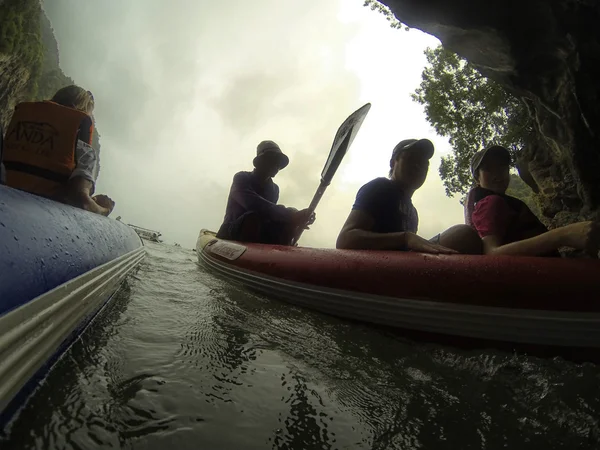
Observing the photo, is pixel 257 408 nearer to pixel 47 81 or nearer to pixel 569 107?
pixel 569 107

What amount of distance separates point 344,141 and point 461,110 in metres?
10.5

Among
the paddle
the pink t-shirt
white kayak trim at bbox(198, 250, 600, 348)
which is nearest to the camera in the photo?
white kayak trim at bbox(198, 250, 600, 348)

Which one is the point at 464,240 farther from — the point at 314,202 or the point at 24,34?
the point at 24,34

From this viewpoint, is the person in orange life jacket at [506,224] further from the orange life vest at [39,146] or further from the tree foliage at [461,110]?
the tree foliage at [461,110]

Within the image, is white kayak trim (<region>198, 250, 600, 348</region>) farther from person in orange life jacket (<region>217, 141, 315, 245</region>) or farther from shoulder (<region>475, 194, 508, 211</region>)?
person in orange life jacket (<region>217, 141, 315, 245</region>)

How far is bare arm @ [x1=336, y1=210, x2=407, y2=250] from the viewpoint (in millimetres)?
2145

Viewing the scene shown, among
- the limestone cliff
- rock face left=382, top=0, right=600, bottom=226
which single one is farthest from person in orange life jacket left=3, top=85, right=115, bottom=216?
the limestone cliff

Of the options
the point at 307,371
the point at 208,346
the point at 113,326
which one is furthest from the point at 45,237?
the point at 307,371

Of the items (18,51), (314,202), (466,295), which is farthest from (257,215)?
(18,51)

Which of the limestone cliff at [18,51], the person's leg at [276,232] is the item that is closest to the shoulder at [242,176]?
the person's leg at [276,232]

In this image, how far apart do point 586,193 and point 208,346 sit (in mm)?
7727

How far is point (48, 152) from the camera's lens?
80.4 inches

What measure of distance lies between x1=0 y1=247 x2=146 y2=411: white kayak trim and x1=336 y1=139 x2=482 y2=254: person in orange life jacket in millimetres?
1707

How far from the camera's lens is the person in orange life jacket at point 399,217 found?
211cm
